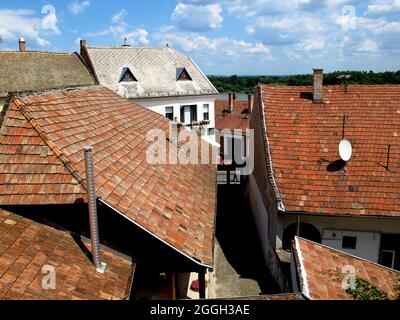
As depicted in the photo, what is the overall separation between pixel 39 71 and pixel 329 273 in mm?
27855

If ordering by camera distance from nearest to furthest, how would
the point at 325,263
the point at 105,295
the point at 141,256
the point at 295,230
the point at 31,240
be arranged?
the point at 105,295
the point at 31,240
the point at 141,256
the point at 325,263
the point at 295,230

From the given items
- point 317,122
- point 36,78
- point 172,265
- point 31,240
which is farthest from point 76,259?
point 36,78

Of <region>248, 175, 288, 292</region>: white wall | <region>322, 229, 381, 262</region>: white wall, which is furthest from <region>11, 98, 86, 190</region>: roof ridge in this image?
<region>322, 229, 381, 262</region>: white wall

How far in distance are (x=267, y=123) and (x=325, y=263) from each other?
697 cm

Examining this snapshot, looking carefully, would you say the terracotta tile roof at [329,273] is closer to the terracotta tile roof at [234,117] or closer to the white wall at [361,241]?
the white wall at [361,241]

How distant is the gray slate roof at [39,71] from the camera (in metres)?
27.8

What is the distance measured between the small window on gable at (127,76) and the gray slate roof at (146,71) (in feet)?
0.98

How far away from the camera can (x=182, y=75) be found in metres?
32.9

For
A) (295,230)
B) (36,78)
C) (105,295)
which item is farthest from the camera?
(36,78)

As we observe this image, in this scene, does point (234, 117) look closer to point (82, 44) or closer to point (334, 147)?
point (82, 44)

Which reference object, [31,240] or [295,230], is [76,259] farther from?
[295,230]

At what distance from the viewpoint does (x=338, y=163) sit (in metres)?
13.2

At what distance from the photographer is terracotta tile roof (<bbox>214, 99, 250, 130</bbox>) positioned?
1446 inches

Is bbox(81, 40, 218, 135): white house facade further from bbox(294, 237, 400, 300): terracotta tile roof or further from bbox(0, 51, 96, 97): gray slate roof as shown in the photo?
bbox(294, 237, 400, 300): terracotta tile roof
